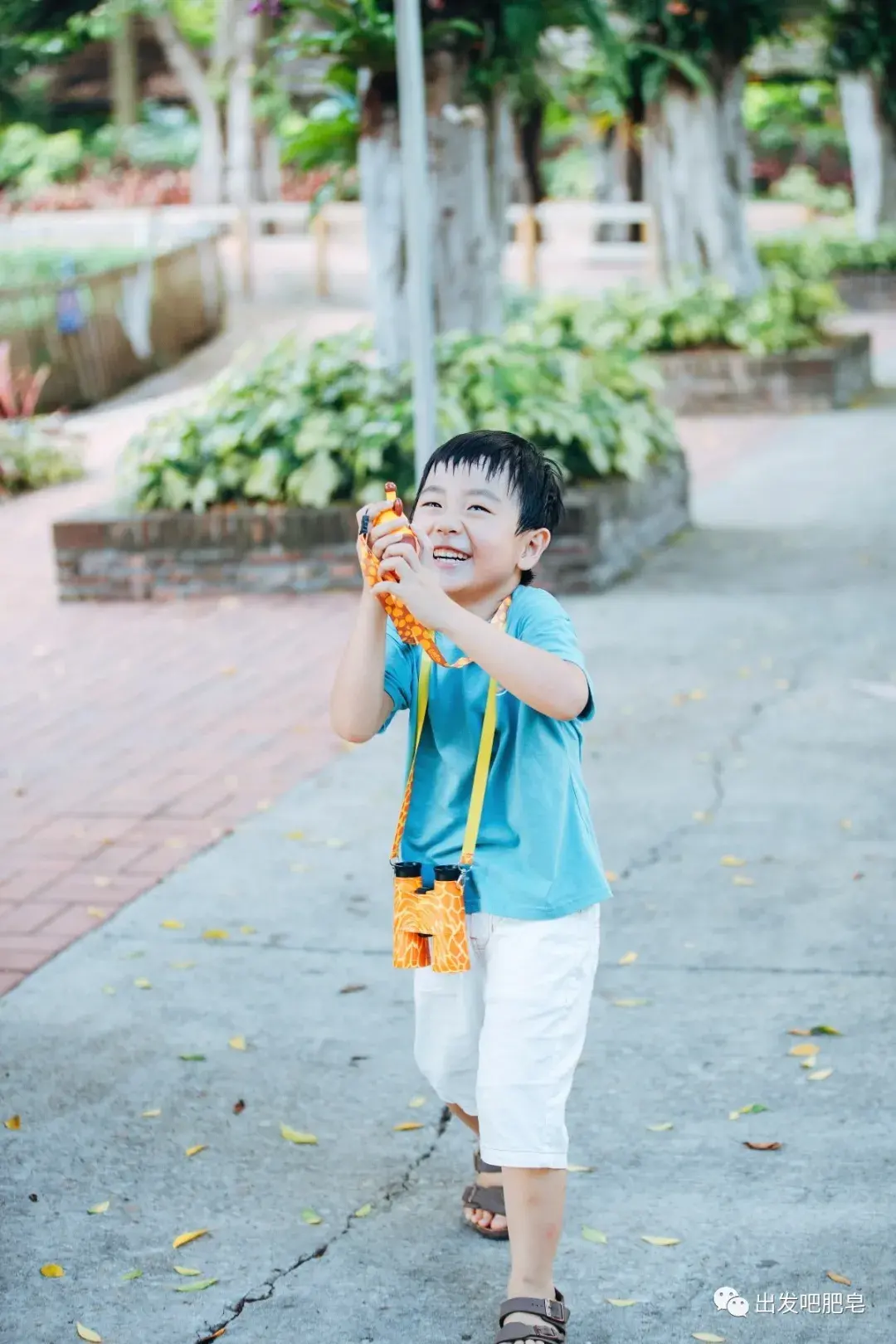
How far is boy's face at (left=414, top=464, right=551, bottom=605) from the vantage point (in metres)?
2.87

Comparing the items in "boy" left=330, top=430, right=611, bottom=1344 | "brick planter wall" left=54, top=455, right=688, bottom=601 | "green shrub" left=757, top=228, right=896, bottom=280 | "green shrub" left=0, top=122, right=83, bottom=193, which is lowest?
"brick planter wall" left=54, top=455, right=688, bottom=601

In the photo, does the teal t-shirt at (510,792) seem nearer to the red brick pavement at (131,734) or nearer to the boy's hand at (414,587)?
the boy's hand at (414,587)

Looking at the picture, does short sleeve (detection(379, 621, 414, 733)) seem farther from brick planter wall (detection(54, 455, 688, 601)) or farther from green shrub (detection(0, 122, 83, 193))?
green shrub (detection(0, 122, 83, 193))

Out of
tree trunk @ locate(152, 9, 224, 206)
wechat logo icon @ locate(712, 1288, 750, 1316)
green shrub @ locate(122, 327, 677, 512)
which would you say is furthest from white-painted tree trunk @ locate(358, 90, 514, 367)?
tree trunk @ locate(152, 9, 224, 206)

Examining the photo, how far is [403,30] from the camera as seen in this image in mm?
6398

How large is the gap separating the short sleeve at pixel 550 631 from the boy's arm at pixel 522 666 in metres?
0.02

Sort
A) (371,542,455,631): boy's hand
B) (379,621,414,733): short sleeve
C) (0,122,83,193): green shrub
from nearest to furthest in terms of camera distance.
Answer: (371,542,455,631): boy's hand, (379,621,414,733): short sleeve, (0,122,83,193): green shrub

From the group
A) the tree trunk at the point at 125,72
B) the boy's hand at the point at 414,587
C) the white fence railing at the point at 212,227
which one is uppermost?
the tree trunk at the point at 125,72

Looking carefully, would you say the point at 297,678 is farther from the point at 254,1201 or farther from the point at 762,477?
the point at 762,477

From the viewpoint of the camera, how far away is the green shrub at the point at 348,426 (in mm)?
9391

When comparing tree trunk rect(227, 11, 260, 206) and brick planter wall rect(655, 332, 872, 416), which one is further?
tree trunk rect(227, 11, 260, 206)

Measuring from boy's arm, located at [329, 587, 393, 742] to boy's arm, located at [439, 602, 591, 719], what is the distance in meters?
0.18

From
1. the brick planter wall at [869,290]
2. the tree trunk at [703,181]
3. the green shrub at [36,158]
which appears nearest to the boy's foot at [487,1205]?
the tree trunk at [703,181]

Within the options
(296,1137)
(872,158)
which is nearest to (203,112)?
(872,158)
